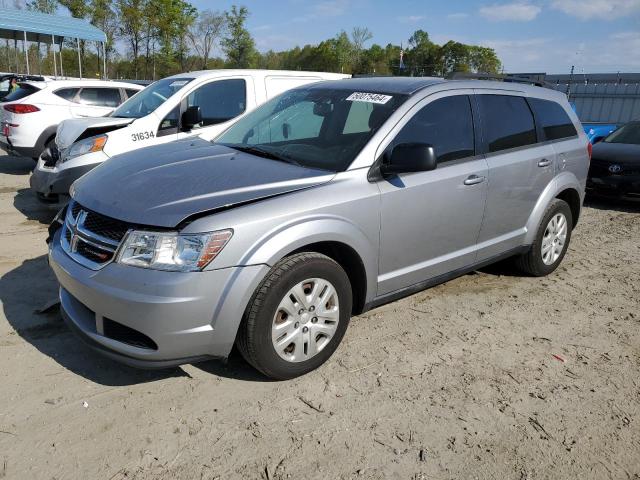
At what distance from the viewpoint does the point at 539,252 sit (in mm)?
4871

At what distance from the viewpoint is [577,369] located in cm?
342

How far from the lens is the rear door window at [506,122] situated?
4.16 meters

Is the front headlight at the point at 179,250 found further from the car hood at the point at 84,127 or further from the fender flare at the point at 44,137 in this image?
the fender flare at the point at 44,137

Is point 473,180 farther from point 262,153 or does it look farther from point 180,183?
point 180,183

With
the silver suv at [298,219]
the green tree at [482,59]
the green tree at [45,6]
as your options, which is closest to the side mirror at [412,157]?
the silver suv at [298,219]

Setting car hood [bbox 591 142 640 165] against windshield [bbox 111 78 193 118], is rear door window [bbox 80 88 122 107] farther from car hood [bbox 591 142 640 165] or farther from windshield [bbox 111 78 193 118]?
car hood [bbox 591 142 640 165]

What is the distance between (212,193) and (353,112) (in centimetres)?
134

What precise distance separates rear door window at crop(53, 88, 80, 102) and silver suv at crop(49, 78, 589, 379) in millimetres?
6698

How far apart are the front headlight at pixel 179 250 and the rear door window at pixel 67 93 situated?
8.28 m

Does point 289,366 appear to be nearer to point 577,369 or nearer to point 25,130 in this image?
point 577,369

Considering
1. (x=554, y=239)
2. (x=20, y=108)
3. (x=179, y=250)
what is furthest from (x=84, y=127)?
(x=554, y=239)

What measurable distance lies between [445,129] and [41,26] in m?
23.4

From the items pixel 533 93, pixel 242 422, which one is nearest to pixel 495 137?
pixel 533 93

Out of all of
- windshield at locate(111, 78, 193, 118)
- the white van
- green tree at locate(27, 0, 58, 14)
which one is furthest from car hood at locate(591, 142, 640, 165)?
green tree at locate(27, 0, 58, 14)
